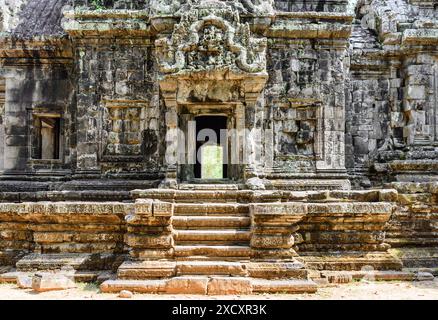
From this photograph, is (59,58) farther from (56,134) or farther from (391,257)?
(391,257)

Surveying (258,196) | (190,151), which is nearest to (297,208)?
(258,196)

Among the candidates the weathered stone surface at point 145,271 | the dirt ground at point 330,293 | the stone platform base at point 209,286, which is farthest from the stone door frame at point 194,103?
the dirt ground at point 330,293

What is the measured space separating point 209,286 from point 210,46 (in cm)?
544

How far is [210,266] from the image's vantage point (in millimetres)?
8344

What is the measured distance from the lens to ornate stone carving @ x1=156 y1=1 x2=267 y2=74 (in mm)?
10758

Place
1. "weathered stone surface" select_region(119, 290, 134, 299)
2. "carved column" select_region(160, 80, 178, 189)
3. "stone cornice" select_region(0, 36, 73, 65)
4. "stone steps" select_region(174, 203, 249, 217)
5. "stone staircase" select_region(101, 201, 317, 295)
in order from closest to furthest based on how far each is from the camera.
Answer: "weathered stone surface" select_region(119, 290, 134, 299), "stone staircase" select_region(101, 201, 317, 295), "stone steps" select_region(174, 203, 249, 217), "carved column" select_region(160, 80, 178, 189), "stone cornice" select_region(0, 36, 73, 65)

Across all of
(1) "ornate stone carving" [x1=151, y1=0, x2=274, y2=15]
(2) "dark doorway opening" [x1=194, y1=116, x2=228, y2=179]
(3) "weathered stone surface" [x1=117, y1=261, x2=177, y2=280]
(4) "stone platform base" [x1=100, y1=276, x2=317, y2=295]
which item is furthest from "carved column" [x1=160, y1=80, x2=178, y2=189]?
(4) "stone platform base" [x1=100, y1=276, x2=317, y2=295]

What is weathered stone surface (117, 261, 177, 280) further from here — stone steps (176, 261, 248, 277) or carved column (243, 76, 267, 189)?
carved column (243, 76, 267, 189)

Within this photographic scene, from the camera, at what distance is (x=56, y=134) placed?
14.2 meters

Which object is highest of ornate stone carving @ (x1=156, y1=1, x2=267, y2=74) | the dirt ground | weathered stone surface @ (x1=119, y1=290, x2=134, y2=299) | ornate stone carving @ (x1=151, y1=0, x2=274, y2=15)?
ornate stone carving @ (x1=151, y1=0, x2=274, y2=15)

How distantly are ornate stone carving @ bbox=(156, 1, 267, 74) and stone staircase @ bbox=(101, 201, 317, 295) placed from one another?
3250 millimetres

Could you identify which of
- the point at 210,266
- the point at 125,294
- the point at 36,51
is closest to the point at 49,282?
the point at 125,294

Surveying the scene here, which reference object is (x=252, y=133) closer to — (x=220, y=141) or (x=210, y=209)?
(x=220, y=141)
